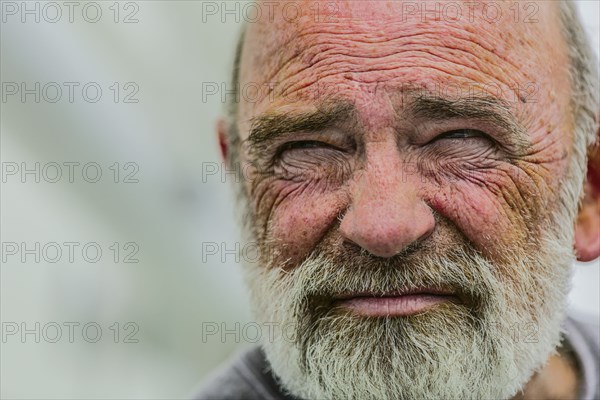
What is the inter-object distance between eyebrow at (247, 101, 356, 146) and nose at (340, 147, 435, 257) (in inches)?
5.2

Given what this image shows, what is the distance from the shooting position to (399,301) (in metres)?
1.29

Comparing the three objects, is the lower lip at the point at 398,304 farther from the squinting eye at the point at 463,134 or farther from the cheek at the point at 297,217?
the squinting eye at the point at 463,134

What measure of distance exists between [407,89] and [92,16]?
1935 millimetres

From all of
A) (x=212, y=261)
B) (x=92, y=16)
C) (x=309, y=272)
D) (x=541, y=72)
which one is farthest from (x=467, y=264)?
(x=212, y=261)

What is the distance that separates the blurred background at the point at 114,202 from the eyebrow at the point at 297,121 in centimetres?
117

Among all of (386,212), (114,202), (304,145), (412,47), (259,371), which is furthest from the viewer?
(114,202)

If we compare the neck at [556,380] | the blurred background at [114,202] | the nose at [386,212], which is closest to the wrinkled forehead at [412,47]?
the nose at [386,212]

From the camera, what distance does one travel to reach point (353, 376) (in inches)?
52.4

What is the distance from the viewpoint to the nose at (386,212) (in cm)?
121

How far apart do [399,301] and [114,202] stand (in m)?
2.21

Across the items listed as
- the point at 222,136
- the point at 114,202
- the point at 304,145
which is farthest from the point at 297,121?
the point at 114,202

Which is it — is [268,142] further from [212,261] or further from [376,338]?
[212,261]

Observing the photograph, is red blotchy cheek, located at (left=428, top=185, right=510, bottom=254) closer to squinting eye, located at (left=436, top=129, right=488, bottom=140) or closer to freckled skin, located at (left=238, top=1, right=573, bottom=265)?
freckled skin, located at (left=238, top=1, right=573, bottom=265)

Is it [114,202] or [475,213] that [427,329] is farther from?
[114,202]
